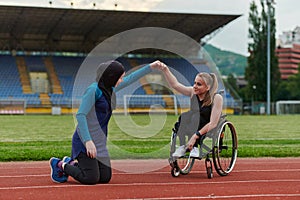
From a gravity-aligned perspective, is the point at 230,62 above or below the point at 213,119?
above

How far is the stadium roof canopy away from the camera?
43.6m

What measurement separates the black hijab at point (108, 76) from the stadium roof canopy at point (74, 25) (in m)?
36.2

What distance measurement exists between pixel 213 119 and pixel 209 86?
416 millimetres

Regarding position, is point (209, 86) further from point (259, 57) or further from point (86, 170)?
point (259, 57)

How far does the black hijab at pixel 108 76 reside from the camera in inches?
256

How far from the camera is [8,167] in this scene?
8.84 m

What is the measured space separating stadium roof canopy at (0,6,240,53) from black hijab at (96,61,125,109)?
36.2m

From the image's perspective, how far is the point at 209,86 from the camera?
7215 mm

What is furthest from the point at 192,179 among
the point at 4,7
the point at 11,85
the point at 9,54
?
the point at 9,54

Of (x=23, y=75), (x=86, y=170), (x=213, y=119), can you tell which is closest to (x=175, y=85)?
(x=213, y=119)

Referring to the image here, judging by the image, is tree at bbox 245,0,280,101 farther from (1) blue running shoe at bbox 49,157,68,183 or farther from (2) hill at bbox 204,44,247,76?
(2) hill at bbox 204,44,247,76

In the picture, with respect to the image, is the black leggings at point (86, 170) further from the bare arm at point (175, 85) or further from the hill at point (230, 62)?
the hill at point (230, 62)

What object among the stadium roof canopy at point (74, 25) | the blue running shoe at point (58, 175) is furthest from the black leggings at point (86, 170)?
the stadium roof canopy at point (74, 25)

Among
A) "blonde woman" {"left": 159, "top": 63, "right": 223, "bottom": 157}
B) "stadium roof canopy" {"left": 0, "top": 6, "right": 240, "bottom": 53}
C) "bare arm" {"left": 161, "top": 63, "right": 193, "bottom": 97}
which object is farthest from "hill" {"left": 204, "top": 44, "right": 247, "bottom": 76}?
"blonde woman" {"left": 159, "top": 63, "right": 223, "bottom": 157}
